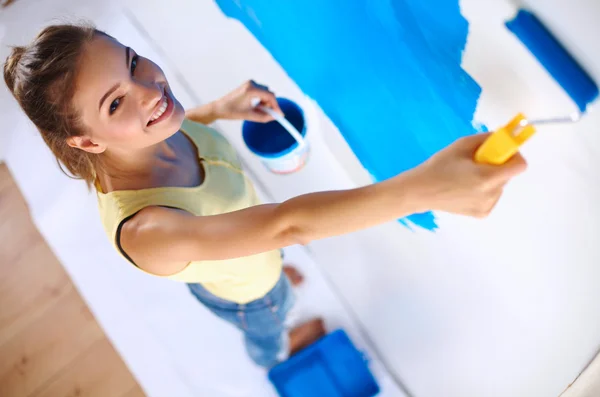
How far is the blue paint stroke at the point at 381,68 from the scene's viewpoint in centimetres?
67

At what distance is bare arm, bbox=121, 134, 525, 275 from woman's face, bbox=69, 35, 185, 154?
4.6 inches

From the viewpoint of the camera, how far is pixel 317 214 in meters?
0.62

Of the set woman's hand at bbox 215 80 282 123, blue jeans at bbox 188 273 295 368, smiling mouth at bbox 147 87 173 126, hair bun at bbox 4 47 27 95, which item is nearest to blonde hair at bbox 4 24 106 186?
hair bun at bbox 4 47 27 95

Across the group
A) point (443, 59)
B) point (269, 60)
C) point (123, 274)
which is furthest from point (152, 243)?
point (123, 274)

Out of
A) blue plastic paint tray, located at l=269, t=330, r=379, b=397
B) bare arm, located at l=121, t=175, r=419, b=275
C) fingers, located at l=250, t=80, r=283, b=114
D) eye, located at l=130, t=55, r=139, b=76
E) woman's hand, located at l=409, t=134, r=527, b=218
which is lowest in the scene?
blue plastic paint tray, located at l=269, t=330, r=379, b=397

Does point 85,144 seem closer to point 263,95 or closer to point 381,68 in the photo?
point 263,95

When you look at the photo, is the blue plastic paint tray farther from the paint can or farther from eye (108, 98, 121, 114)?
eye (108, 98, 121, 114)

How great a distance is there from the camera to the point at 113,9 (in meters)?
1.67

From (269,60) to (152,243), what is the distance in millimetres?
637

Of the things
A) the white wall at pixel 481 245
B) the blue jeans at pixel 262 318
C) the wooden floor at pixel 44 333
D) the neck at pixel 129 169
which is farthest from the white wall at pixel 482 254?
the wooden floor at pixel 44 333

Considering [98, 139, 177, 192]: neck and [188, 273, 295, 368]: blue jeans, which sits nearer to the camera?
[98, 139, 177, 192]: neck

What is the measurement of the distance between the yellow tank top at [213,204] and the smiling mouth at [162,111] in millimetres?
106

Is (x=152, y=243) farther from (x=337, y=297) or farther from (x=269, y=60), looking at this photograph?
(x=337, y=297)

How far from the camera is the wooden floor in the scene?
148cm
